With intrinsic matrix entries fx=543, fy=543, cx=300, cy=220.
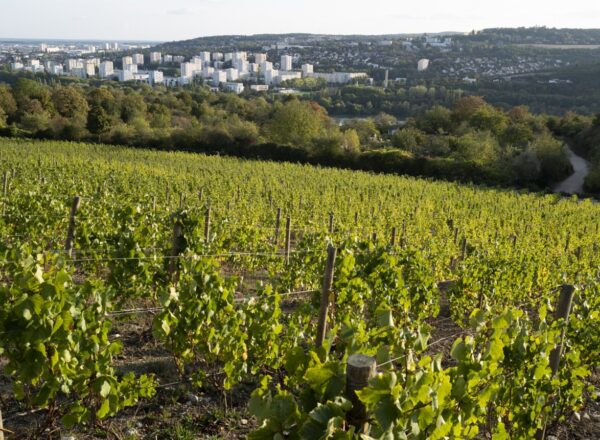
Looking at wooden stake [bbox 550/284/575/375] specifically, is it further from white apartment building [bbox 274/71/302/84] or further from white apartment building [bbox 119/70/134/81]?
white apartment building [bbox 119/70/134/81]

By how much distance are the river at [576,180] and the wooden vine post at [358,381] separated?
32512mm

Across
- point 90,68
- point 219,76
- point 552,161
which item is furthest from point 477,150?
point 90,68

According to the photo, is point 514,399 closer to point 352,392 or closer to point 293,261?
point 352,392

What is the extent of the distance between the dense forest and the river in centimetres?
60

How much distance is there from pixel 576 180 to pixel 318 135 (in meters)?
17.1

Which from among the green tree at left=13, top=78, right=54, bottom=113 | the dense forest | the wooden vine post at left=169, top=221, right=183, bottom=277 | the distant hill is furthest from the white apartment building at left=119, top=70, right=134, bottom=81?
the wooden vine post at left=169, top=221, right=183, bottom=277

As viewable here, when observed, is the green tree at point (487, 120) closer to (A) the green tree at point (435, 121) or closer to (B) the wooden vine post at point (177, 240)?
(A) the green tree at point (435, 121)

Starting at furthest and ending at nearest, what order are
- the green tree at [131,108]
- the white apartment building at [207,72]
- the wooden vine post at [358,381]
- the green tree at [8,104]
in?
the white apartment building at [207,72]
the green tree at [131,108]
the green tree at [8,104]
the wooden vine post at [358,381]

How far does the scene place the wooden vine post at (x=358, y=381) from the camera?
2449 millimetres

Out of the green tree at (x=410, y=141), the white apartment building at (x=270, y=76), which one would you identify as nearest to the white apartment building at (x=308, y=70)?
the white apartment building at (x=270, y=76)

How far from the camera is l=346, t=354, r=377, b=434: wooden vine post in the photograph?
2.45 m

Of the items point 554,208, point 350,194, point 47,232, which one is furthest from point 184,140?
Result: point 47,232

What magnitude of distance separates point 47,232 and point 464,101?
47.8 metres

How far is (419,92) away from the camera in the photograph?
92938 mm
